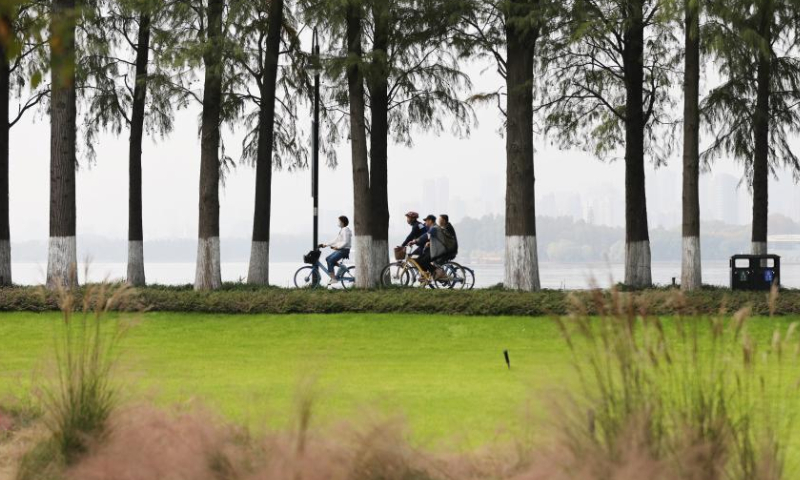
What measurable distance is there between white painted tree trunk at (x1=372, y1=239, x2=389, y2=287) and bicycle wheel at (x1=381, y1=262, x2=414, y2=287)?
0.17 meters

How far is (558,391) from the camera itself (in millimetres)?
4820

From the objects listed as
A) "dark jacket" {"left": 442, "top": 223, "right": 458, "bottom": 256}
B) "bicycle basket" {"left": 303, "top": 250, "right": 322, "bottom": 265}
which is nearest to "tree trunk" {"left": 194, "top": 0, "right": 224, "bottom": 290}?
"bicycle basket" {"left": 303, "top": 250, "right": 322, "bottom": 265}

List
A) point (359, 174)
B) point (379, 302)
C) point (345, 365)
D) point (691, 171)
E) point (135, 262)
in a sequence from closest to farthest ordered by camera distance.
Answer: point (345, 365) → point (379, 302) → point (691, 171) → point (359, 174) → point (135, 262)

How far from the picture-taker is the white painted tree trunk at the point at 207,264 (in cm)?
2148

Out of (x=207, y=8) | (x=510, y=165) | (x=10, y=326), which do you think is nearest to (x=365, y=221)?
(x=510, y=165)

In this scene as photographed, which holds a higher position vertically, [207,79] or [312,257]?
[207,79]

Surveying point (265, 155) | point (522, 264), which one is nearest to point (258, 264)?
point (265, 155)

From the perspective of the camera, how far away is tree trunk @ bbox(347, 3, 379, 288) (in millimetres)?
21234

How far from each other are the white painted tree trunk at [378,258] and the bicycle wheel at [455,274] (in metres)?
1.36

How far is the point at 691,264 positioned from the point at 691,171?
190cm

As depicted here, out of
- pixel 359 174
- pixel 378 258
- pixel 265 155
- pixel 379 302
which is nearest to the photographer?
pixel 379 302

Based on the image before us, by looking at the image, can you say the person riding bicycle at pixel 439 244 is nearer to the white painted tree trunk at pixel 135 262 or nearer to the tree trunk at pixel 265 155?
the tree trunk at pixel 265 155

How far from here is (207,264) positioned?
21.5m

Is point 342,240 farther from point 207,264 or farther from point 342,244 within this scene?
point 207,264
